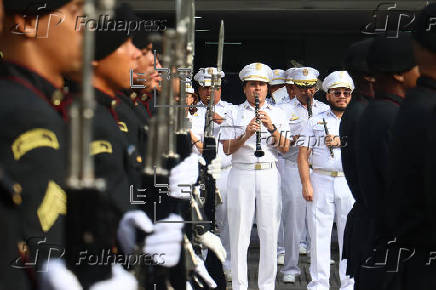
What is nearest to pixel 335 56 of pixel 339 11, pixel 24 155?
pixel 339 11

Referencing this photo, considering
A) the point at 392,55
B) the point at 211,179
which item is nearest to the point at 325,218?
the point at 211,179

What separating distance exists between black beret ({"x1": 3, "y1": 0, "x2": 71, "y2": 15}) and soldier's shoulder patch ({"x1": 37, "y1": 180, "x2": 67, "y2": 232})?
0.59m

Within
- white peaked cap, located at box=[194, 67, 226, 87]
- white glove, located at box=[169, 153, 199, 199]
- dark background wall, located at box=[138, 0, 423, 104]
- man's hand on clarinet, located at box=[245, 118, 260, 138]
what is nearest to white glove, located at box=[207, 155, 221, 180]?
man's hand on clarinet, located at box=[245, 118, 260, 138]

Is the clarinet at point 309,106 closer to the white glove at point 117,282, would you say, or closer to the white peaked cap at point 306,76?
the white peaked cap at point 306,76

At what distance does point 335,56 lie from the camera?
11.2 metres

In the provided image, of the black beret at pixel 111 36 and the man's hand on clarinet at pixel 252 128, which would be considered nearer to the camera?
the black beret at pixel 111 36

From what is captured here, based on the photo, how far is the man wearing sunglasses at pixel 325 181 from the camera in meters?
6.55

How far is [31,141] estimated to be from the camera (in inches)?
78.9

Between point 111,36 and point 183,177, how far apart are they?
0.82 metres

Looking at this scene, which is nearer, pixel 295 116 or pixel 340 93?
pixel 340 93

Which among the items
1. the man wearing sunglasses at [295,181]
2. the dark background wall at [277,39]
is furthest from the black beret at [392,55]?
the dark background wall at [277,39]

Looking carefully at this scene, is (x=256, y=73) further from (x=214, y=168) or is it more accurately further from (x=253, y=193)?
(x=214, y=168)

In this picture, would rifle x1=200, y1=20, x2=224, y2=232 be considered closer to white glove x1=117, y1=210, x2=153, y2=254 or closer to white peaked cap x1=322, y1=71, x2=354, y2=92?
white peaked cap x1=322, y1=71, x2=354, y2=92

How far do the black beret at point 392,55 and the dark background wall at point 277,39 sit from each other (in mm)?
6196
